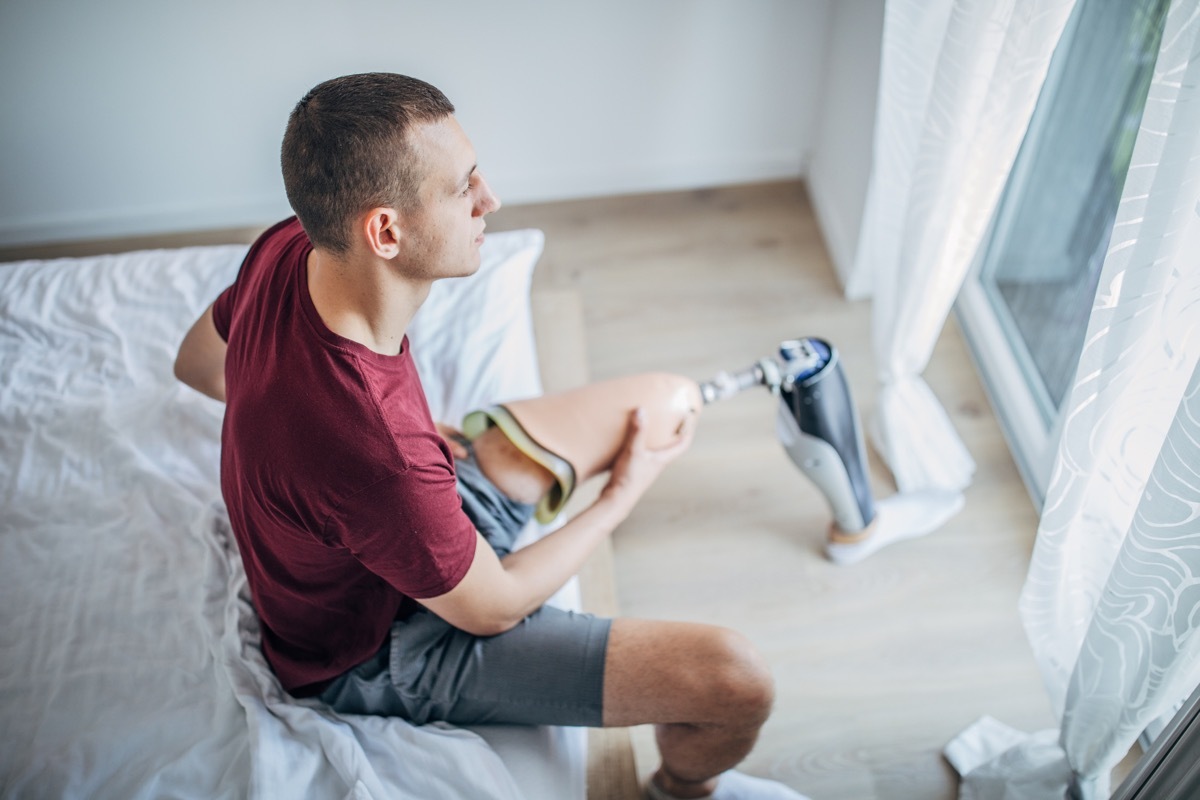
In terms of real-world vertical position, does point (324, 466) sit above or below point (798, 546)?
above

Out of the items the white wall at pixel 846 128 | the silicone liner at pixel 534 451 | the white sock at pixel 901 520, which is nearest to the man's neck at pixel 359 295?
the silicone liner at pixel 534 451

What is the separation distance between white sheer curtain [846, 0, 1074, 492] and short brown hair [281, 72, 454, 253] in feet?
2.58

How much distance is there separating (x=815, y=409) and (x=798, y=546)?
407mm

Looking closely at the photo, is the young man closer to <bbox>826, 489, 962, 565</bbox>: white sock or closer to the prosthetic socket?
the prosthetic socket

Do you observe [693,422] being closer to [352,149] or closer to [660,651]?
[660,651]

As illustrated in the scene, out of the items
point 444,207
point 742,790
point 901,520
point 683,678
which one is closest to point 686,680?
point 683,678

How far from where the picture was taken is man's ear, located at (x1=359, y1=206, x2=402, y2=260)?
1.00 meters

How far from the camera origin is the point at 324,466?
101 cm

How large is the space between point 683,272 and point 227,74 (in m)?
1.15

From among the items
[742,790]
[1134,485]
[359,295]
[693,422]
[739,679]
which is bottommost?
[742,790]

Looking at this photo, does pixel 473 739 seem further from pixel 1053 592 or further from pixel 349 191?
pixel 1053 592

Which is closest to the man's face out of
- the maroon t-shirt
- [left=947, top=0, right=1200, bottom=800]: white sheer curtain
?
the maroon t-shirt

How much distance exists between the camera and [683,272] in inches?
93.1

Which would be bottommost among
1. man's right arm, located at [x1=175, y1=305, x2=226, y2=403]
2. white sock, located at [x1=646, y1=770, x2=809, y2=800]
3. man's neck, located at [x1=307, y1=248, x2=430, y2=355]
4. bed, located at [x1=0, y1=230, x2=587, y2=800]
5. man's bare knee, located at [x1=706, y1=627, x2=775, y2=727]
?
white sock, located at [x1=646, y1=770, x2=809, y2=800]
